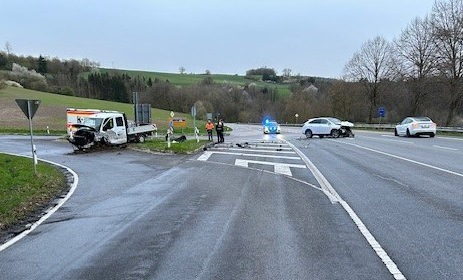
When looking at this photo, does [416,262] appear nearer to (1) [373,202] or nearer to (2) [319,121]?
(1) [373,202]

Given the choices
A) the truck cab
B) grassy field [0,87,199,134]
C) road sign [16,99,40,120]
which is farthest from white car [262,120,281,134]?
road sign [16,99,40,120]

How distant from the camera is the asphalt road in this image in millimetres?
4996

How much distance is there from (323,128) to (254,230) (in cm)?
3029

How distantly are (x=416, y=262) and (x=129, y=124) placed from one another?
27512 millimetres

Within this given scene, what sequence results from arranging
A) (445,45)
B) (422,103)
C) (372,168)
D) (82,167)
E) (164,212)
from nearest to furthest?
(164,212)
(372,168)
(82,167)
(445,45)
(422,103)

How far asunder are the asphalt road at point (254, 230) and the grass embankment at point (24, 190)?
2.51ft

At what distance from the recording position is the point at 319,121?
1443 inches

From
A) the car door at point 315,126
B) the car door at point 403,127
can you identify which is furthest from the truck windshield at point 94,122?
the car door at point 403,127

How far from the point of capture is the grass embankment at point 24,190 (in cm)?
898

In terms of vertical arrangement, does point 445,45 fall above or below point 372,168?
above

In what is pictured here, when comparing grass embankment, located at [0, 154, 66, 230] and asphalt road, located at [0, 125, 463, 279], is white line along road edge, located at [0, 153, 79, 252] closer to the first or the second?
asphalt road, located at [0, 125, 463, 279]

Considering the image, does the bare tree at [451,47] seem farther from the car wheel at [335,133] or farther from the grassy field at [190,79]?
the grassy field at [190,79]

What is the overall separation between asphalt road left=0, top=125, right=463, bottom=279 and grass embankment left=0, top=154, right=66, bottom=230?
0.76 meters

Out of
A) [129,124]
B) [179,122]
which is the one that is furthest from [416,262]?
[179,122]
